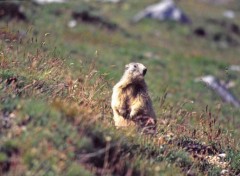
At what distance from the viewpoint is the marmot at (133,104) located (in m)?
8.91

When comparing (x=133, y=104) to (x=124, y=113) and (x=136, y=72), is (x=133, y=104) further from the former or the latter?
(x=136, y=72)

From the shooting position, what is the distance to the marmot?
8.91m

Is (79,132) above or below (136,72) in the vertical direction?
below

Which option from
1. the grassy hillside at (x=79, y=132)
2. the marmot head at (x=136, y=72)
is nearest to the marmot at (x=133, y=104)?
the marmot head at (x=136, y=72)

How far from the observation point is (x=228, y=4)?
65.6m

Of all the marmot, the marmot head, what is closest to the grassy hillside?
the marmot

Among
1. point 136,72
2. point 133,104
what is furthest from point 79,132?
point 136,72

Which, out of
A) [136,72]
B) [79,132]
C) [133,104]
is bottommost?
[79,132]

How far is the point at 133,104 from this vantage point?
9.03 metres

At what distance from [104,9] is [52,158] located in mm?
34925

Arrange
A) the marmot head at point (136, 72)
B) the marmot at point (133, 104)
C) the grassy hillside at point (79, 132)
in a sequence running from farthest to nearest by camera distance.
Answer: the marmot head at point (136, 72)
the marmot at point (133, 104)
the grassy hillside at point (79, 132)

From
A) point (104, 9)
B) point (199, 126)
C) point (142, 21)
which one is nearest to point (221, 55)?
point (142, 21)

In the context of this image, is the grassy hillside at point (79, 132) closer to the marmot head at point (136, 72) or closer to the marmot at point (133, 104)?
the marmot at point (133, 104)

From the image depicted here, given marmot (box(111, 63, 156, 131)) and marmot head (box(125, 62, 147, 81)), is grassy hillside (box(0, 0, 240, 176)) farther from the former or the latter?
marmot head (box(125, 62, 147, 81))
